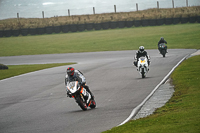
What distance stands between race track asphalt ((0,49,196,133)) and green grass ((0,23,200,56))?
18.9 meters

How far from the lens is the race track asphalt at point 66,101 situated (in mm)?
10047

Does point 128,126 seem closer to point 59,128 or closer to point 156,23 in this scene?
point 59,128

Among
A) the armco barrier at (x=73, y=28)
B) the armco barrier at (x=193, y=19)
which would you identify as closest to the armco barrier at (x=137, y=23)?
the armco barrier at (x=193, y=19)

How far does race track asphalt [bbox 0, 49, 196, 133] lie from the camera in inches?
396

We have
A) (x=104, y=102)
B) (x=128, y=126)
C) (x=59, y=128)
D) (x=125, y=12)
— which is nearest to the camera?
(x=128, y=126)

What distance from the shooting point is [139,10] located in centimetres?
6662

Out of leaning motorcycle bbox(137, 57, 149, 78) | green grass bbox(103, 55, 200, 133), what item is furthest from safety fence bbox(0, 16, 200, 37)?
green grass bbox(103, 55, 200, 133)

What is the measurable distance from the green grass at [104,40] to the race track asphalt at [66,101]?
62.1 feet

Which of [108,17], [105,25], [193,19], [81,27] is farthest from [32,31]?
[193,19]

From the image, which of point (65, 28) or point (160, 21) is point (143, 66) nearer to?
point (160, 21)

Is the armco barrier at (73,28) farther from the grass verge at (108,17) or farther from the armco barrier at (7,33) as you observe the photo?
the armco barrier at (7,33)

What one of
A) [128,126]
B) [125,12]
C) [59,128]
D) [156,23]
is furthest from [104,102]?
[125,12]

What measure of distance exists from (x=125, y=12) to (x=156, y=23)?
1157 centimetres

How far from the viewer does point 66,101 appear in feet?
45.8
